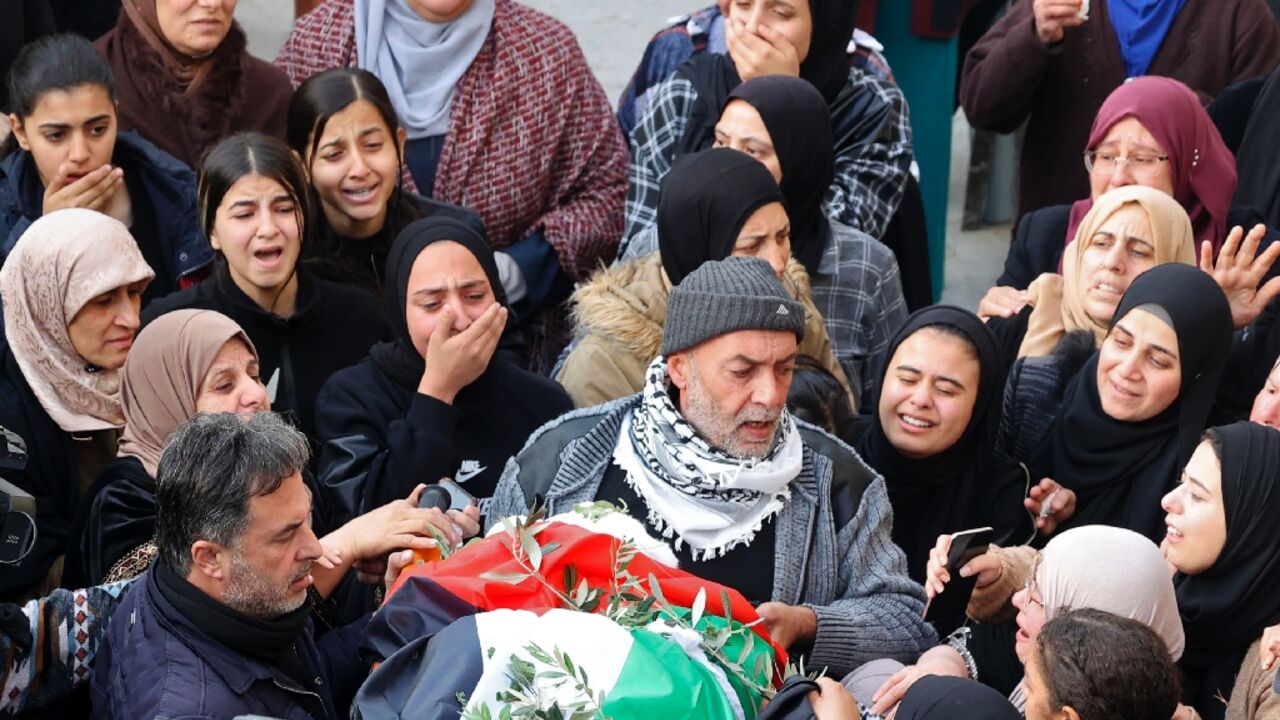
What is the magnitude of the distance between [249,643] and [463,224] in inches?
63.3

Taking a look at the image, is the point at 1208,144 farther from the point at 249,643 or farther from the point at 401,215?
the point at 249,643

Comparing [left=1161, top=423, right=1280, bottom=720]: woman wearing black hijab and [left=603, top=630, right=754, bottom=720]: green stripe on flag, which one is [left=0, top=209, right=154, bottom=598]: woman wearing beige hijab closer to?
[left=603, top=630, right=754, bottom=720]: green stripe on flag

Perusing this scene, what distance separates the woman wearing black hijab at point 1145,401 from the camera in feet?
15.0

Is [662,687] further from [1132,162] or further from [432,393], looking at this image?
[1132,162]

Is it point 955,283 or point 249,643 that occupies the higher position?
point 249,643

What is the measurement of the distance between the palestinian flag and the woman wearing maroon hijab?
2161 mm

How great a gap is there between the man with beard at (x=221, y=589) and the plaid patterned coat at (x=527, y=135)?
2.09m

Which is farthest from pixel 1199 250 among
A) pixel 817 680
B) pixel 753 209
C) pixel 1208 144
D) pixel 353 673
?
pixel 353 673

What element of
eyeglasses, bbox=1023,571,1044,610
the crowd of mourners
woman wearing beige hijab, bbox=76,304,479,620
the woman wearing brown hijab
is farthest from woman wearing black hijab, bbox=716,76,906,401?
woman wearing beige hijab, bbox=76,304,479,620

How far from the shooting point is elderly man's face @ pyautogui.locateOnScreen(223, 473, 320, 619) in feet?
11.6

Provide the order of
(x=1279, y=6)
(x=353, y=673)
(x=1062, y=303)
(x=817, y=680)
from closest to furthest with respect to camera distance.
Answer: (x=817, y=680)
(x=353, y=673)
(x=1062, y=303)
(x=1279, y=6)

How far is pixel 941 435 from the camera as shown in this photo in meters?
4.55

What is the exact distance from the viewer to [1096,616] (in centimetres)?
340

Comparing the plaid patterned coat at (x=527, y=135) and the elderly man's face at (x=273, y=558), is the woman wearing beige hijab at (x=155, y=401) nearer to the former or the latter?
the elderly man's face at (x=273, y=558)
